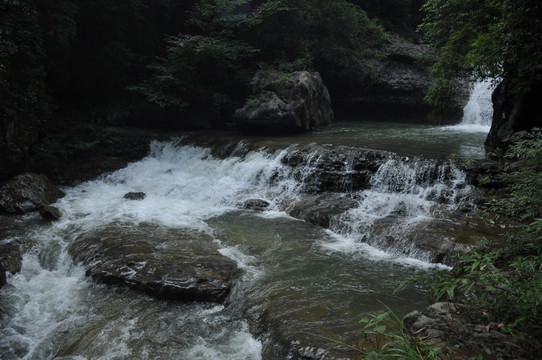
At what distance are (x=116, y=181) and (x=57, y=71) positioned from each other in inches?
177

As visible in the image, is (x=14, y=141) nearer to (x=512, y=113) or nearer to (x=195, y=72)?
(x=195, y=72)

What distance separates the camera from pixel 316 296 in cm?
471

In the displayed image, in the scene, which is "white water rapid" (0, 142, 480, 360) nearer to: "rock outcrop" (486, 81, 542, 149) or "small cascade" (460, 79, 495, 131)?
"rock outcrop" (486, 81, 542, 149)

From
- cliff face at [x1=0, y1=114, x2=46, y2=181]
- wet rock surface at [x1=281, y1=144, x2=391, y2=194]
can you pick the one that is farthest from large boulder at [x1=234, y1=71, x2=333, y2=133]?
cliff face at [x1=0, y1=114, x2=46, y2=181]

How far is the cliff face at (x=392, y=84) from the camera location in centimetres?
1697

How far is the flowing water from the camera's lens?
411 cm

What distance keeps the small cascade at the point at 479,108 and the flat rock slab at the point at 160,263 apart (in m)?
13.0

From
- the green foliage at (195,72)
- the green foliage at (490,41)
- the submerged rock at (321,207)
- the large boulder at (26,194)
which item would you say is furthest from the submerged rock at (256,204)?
the green foliage at (195,72)

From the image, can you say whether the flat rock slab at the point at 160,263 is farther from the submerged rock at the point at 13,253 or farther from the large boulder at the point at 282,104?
the large boulder at the point at 282,104

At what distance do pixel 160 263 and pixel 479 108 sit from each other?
14.6 metres

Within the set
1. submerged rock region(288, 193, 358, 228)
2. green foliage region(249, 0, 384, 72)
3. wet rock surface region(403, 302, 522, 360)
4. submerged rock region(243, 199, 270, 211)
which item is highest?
green foliage region(249, 0, 384, 72)

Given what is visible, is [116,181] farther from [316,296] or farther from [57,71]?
[316,296]

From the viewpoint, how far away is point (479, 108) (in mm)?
15039

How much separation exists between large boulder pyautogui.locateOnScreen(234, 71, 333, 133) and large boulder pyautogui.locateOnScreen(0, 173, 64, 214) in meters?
6.60
